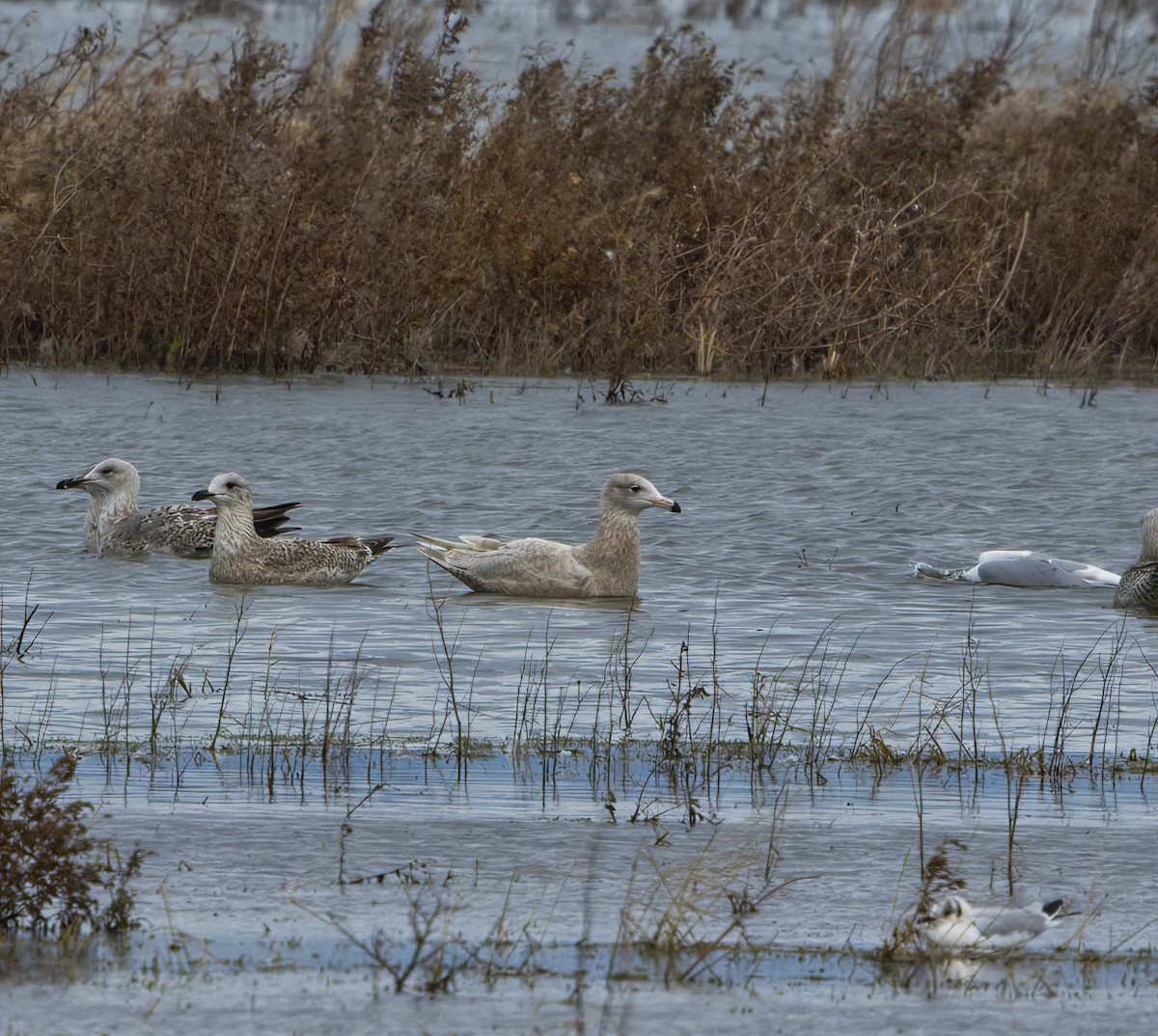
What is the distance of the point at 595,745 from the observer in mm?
6406

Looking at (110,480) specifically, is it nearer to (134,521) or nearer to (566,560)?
(134,521)

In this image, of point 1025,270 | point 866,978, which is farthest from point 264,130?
point 866,978

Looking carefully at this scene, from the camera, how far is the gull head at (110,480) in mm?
11773

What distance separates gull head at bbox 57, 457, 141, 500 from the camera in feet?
38.6

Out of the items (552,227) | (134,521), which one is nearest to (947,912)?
(134,521)

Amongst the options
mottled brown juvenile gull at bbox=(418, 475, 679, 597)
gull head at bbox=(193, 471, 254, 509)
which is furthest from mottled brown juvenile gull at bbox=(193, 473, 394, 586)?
mottled brown juvenile gull at bbox=(418, 475, 679, 597)

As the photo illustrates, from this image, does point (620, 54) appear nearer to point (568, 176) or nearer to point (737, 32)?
point (737, 32)

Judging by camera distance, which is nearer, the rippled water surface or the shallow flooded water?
the shallow flooded water

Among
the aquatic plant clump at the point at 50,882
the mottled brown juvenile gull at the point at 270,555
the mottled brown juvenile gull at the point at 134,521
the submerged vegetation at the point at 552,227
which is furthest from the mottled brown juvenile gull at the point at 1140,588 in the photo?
the submerged vegetation at the point at 552,227

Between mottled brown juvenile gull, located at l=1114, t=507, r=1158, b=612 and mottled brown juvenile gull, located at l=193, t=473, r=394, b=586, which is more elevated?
mottled brown juvenile gull, located at l=1114, t=507, r=1158, b=612

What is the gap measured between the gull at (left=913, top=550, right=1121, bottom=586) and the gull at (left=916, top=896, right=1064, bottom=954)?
582 cm

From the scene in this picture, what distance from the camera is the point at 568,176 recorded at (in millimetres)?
20047

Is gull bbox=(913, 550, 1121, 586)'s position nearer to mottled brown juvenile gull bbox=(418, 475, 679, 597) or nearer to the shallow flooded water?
the shallow flooded water

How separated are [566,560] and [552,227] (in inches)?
373
